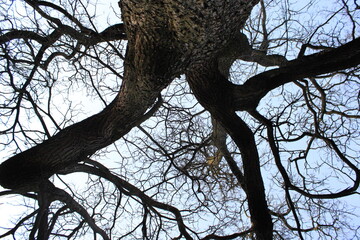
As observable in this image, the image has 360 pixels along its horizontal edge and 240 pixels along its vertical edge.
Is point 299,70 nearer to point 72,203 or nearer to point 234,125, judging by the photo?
point 234,125

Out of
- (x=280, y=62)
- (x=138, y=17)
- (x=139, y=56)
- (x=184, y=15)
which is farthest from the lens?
(x=280, y=62)

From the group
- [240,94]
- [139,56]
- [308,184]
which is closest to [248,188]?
[240,94]

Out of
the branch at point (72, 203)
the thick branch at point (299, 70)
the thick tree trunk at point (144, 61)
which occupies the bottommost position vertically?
the branch at point (72, 203)

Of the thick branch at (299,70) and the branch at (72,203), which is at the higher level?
the thick branch at (299,70)

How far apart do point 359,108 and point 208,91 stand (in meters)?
2.80

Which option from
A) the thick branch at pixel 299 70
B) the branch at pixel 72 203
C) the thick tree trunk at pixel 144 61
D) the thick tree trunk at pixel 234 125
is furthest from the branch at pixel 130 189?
the thick branch at pixel 299 70

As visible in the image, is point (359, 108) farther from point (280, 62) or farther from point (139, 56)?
point (139, 56)

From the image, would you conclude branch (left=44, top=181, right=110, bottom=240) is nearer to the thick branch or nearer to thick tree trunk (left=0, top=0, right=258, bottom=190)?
thick tree trunk (left=0, top=0, right=258, bottom=190)

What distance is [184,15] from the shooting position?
214cm

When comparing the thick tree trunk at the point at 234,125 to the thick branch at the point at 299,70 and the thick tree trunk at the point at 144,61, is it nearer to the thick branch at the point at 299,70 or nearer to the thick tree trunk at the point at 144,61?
the thick branch at the point at 299,70

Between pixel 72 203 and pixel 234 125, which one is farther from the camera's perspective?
pixel 72 203

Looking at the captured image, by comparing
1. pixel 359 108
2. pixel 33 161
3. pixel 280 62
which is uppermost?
pixel 280 62

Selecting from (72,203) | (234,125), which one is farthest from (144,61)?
(72,203)

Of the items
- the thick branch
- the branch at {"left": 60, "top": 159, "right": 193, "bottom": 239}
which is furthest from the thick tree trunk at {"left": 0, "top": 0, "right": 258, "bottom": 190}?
the branch at {"left": 60, "top": 159, "right": 193, "bottom": 239}
